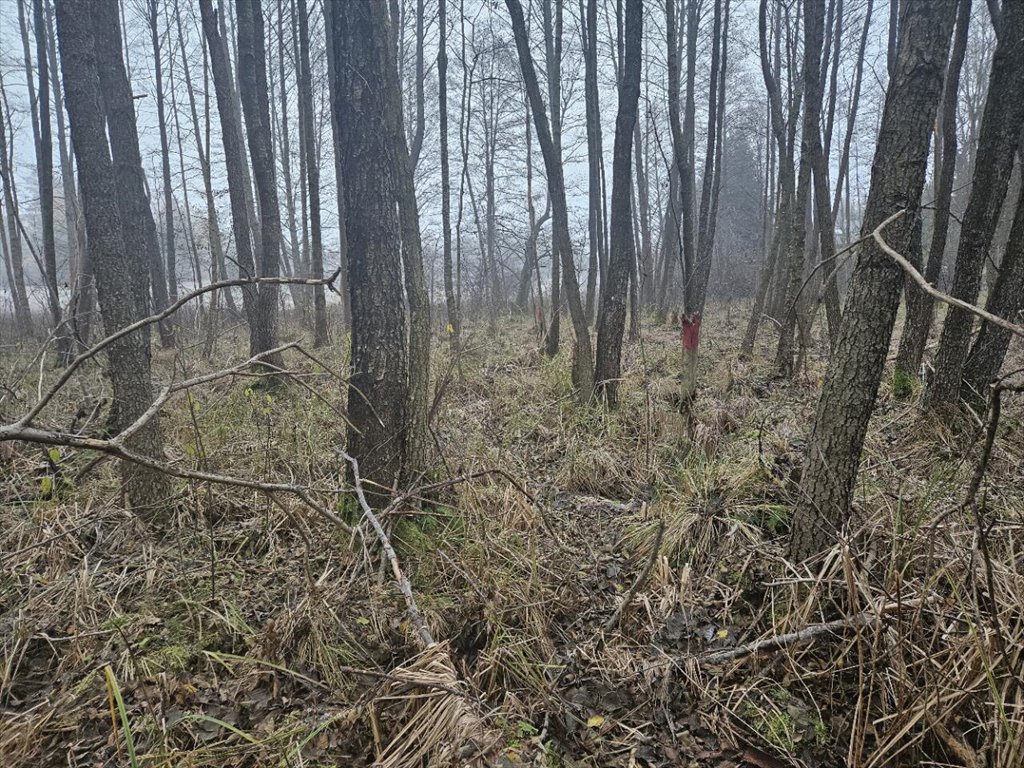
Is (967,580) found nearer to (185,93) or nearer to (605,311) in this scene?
(605,311)

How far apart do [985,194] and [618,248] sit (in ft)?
9.74

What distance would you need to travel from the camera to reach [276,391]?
620 cm

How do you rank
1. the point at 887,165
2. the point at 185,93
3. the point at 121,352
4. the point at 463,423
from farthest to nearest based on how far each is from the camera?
the point at 185,93 < the point at 463,423 < the point at 121,352 < the point at 887,165

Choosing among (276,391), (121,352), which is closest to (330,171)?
(276,391)

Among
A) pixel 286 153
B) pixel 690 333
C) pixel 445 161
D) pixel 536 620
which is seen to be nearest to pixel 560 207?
pixel 690 333

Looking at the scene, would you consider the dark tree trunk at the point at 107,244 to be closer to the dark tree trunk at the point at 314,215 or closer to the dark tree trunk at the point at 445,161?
the dark tree trunk at the point at 445,161

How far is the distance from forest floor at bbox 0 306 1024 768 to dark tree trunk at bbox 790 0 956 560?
0.31 metres

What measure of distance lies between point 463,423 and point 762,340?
7.56 metres

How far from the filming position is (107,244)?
10.5ft

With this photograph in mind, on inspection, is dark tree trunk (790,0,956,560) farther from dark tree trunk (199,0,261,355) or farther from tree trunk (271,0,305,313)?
tree trunk (271,0,305,313)

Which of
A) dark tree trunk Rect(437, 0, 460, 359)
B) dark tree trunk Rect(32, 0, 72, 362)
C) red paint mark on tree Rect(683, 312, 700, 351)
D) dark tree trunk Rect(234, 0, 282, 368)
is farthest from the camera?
dark tree trunk Rect(32, 0, 72, 362)

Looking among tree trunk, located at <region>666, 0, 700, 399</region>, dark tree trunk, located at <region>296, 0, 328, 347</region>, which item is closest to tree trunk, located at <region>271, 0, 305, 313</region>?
dark tree trunk, located at <region>296, 0, 328, 347</region>

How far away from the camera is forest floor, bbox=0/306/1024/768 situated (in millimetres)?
1850

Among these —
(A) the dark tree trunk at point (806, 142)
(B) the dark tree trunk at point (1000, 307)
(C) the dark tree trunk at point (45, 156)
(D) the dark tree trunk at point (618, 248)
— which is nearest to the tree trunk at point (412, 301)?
(D) the dark tree trunk at point (618, 248)
